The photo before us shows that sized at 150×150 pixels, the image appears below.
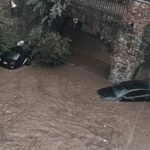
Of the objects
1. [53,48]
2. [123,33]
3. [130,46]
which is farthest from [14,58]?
[130,46]

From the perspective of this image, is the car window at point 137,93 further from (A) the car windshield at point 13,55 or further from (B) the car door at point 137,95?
(A) the car windshield at point 13,55

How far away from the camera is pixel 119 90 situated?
17.6 meters

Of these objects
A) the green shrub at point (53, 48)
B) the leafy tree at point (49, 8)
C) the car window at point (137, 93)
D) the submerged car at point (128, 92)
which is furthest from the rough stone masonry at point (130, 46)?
the leafy tree at point (49, 8)

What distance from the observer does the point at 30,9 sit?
22.6m

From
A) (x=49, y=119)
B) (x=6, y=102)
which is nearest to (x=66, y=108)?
(x=49, y=119)

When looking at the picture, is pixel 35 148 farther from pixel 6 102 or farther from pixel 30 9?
pixel 30 9

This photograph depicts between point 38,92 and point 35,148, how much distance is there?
459 cm

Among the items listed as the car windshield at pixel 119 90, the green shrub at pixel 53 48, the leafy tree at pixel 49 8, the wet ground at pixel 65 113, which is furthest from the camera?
the green shrub at pixel 53 48

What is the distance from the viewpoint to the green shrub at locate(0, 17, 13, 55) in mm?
20052

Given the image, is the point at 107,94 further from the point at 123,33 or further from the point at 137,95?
the point at 123,33

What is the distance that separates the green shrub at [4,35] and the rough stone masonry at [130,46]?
6.78 m

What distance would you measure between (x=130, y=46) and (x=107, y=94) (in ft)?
9.87

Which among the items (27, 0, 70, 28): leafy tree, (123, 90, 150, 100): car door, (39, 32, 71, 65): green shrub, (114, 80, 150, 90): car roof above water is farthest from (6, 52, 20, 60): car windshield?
(123, 90, 150, 100): car door

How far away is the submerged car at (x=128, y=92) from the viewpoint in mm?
17297
